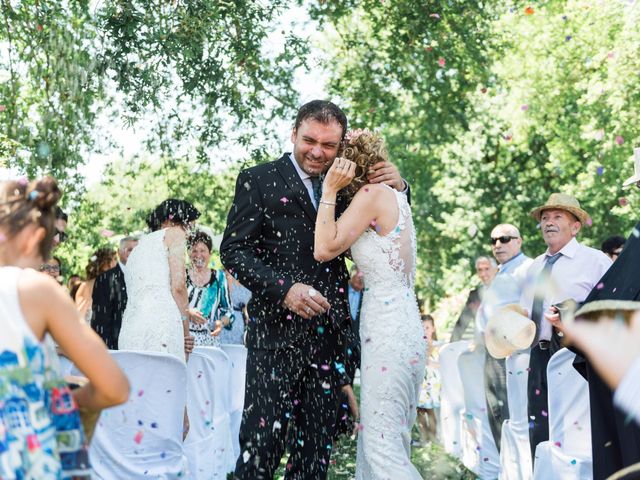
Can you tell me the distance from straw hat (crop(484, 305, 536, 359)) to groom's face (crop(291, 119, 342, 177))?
86.5 inches

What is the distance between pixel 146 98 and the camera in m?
8.91

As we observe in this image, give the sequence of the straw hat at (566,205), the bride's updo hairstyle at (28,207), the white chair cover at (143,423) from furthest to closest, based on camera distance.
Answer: the straw hat at (566,205), the white chair cover at (143,423), the bride's updo hairstyle at (28,207)

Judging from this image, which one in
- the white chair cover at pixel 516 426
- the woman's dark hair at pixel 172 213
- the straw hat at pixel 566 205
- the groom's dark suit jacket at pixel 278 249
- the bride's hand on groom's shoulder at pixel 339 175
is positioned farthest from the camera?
the straw hat at pixel 566 205

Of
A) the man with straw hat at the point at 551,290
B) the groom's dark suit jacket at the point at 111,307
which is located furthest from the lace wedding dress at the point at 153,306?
the man with straw hat at the point at 551,290

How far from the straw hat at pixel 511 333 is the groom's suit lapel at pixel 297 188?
2181 millimetres

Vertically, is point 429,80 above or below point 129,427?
above

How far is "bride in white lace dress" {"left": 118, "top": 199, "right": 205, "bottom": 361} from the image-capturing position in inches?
245

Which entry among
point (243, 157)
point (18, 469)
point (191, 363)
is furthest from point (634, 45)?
point (18, 469)

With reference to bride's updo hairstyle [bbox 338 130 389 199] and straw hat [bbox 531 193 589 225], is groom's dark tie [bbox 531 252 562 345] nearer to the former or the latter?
straw hat [bbox 531 193 589 225]

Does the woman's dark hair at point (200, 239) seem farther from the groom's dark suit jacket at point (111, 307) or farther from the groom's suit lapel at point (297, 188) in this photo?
the groom's suit lapel at point (297, 188)

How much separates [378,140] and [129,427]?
2130 millimetres

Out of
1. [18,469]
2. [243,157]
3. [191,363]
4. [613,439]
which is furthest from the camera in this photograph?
[243,157]

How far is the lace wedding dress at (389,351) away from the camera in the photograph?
4.78m

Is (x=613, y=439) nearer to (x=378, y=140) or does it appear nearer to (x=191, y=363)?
A: (x=378, y=140)
